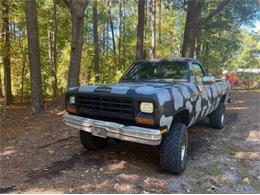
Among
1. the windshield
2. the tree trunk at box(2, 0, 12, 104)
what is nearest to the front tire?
the windshield

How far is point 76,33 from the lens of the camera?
8.84 m

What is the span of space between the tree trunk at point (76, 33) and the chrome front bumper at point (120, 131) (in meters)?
4.22

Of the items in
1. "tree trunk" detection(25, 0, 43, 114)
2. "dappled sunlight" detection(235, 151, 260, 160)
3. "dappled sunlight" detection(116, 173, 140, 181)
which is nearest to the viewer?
"dappled sunlight" detection(116, 173, 140, 181)

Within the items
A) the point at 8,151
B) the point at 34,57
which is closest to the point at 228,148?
the point at 8,151

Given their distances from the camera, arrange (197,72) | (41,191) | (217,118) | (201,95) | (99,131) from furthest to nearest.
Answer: (217,118), (197,72), (201,95), (99,131), (41,191)

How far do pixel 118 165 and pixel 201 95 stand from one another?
86.2 inches

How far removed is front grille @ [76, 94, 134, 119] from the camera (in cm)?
442

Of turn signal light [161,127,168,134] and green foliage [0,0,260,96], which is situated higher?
green foliage [0,0,260,96]

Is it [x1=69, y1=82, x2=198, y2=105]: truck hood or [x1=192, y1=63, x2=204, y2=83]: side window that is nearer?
[x1=69, y1=82, x2=198, y2=105]: truck hood

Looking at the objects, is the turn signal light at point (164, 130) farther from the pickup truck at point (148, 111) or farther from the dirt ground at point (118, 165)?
the dirt ground at point (118, 165)

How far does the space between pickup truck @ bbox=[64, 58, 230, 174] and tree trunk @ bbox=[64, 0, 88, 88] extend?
11.5 ft

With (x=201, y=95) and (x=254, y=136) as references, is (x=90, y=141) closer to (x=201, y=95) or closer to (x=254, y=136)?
(x=201, y=95)

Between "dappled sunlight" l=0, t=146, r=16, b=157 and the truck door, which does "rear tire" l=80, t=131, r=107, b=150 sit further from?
the truck door

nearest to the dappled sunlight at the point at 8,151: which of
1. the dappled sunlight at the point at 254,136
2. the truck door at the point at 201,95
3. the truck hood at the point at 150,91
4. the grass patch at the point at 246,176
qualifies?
the truck hood at the point at 150,91
